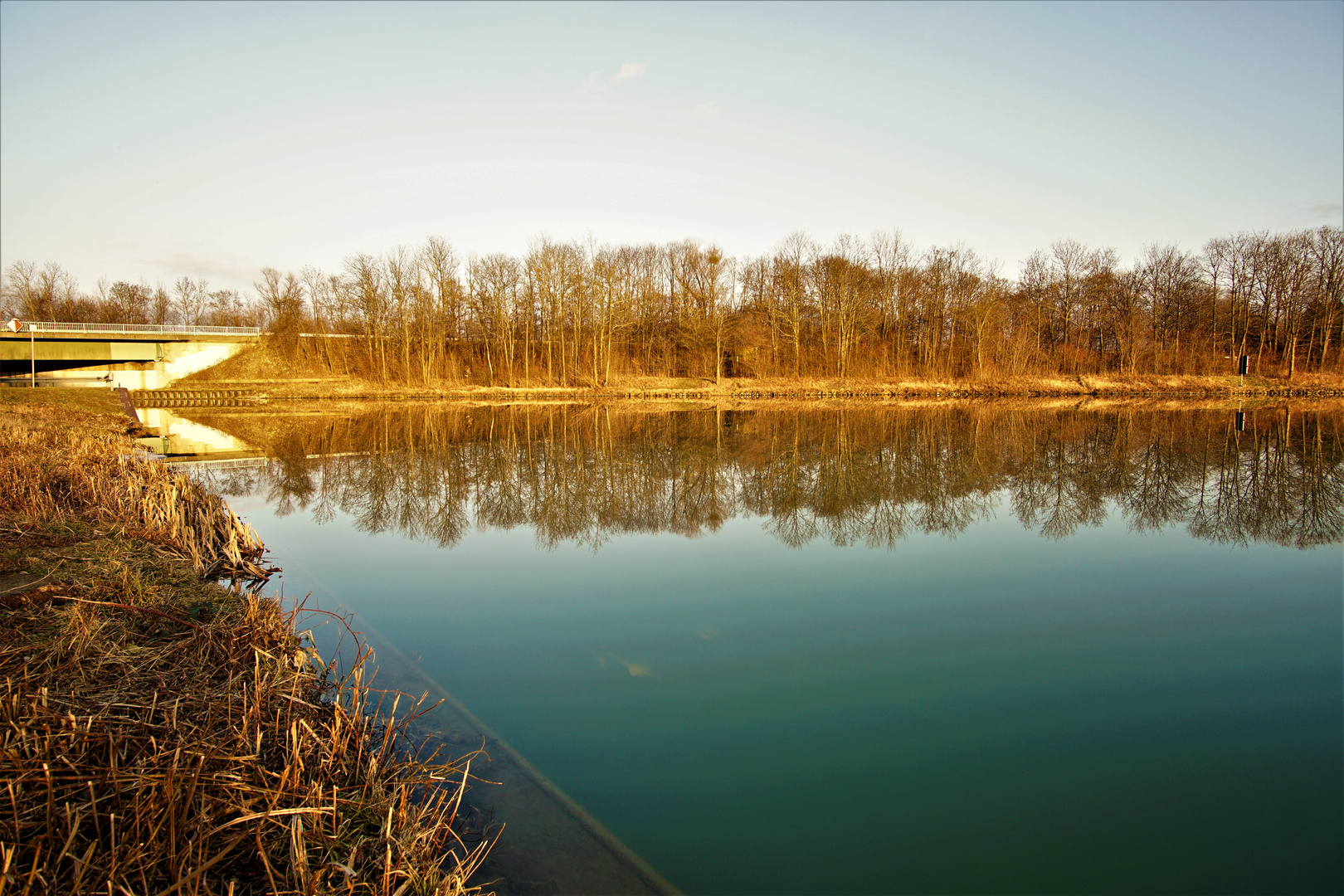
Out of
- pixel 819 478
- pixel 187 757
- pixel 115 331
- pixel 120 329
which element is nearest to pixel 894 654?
pixel 187 757

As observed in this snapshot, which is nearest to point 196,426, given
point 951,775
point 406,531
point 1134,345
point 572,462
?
point 572,462

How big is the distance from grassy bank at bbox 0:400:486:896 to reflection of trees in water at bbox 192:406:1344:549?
5.14m

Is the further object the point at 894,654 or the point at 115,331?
the point at 115,331

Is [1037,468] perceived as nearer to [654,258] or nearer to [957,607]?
[957,607]

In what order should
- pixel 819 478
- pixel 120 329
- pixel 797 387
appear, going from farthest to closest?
pixel 120 329
pixel 797 387
pixel 819 478

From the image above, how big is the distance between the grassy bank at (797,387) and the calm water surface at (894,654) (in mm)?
30334

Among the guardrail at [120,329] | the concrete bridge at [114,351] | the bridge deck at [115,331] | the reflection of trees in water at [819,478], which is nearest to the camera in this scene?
the reflection of trees in water at [819,478]

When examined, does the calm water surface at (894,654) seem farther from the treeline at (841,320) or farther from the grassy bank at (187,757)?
the treeline at (841,320)

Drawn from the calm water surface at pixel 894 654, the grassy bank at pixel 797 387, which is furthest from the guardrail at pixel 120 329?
the calm water surface at pixel 894 654

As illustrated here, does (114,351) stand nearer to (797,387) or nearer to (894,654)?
(797,387)

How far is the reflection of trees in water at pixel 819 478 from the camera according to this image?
1038cm

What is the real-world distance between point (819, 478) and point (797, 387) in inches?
1244

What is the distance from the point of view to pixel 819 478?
536 inches

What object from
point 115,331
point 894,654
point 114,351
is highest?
point 115,331
